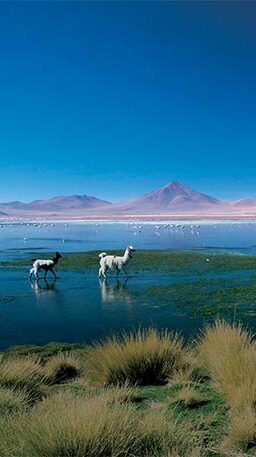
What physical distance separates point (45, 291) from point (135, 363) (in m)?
9.85

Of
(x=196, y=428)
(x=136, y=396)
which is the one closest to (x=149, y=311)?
(x=136, y=396)

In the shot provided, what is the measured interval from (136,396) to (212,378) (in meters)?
1.18

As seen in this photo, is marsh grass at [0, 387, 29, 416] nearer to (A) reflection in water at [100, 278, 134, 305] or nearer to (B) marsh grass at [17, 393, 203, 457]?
(B) marsh grass at [17, 393, 203, 457]

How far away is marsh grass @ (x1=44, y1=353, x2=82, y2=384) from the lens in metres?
7.07

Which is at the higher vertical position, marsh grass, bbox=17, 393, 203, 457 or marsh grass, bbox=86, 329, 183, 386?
marsh grass, bbox=17, 393, 203, 457

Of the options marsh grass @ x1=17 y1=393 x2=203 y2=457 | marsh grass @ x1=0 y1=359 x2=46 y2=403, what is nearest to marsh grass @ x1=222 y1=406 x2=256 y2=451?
marsh grass @ x1=17 y1=393 x2=203 y2=457

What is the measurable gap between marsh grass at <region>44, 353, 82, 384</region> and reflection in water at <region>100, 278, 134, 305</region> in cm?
609

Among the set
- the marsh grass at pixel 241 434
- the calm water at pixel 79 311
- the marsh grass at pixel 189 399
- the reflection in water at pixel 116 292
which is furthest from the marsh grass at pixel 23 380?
the reflection in water at pixel 116 292

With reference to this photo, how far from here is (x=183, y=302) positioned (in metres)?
13.4

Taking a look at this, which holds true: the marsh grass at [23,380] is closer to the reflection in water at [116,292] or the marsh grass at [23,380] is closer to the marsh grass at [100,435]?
the marsh grass at [100,435]

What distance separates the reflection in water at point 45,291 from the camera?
14453 mm

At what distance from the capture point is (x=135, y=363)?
6469mm

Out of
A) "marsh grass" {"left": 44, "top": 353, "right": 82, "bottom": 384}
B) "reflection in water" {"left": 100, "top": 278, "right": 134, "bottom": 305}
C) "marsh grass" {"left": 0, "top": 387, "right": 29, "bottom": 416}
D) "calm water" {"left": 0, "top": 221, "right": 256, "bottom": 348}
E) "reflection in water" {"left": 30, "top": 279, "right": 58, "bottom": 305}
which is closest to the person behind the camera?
"marsh grass" {"left": 0, "top": 387, "right": 29, "bottom": 416}

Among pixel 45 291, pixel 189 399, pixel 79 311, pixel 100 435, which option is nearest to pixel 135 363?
pixel 189 399
